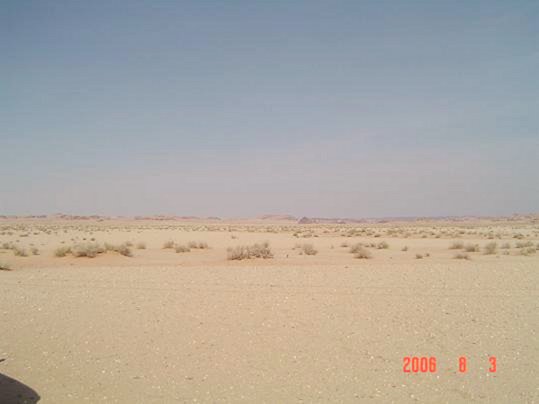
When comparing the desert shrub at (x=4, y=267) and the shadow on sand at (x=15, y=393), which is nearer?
the shadow on sand at (x=15, y=393)

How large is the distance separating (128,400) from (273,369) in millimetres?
2229

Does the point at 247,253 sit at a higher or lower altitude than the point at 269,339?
higher

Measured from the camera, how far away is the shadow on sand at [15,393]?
604 cm

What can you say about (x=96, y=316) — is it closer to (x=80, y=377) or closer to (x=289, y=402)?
(x=80, y=377)

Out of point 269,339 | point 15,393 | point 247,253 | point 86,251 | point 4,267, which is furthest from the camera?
point 86,251

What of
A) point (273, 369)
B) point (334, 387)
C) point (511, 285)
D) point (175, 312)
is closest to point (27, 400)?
point (273, 369)

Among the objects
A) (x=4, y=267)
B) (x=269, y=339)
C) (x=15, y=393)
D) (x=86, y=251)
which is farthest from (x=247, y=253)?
(x=15, y=393)

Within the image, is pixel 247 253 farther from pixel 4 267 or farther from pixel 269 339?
pixel 269 339

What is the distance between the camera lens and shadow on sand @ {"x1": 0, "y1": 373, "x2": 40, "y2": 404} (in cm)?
604

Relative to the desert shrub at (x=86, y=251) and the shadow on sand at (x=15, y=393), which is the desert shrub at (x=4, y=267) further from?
the shadow on sand at (x=15, y=393)

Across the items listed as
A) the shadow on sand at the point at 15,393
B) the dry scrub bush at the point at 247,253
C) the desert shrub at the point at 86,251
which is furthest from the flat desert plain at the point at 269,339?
the desert shrub at the point at 86,251

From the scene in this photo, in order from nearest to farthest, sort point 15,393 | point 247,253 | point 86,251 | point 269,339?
point 15,393 → point 269,339 → point 247,253 → point 86,251

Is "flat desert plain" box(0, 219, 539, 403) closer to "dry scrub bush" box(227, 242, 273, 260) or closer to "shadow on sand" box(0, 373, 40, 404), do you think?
"shadow on sand" box(0, 373, 40, 404)

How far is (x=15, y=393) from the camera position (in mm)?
6281
